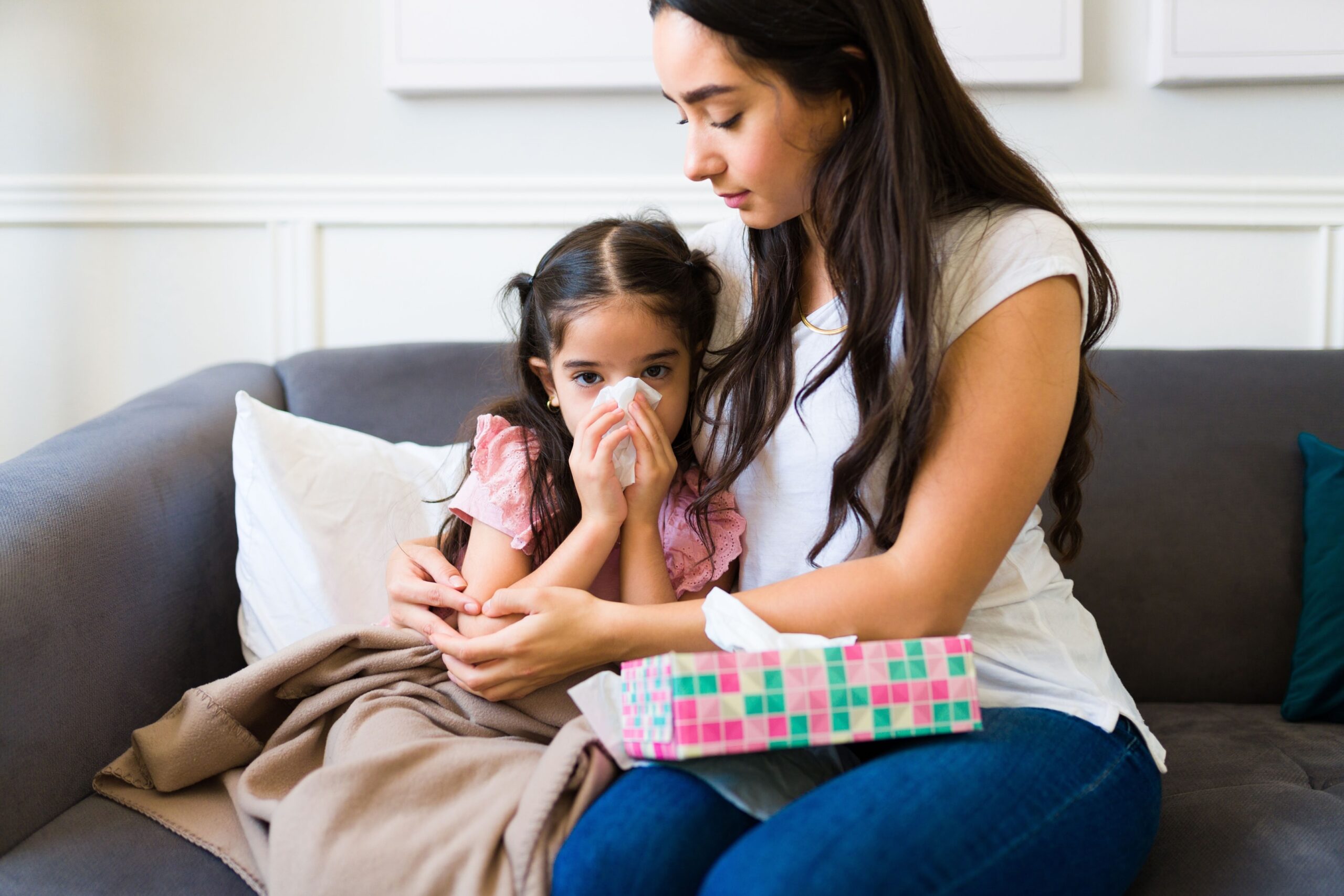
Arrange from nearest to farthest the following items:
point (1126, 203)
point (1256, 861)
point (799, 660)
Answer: point (799, 660) < point (1256, 861) < point (1126, 203)

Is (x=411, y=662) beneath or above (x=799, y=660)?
beneath

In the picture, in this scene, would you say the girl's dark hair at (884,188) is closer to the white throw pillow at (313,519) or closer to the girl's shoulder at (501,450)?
the girl's shoulder at (501,450)

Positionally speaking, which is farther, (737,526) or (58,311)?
(58,311)

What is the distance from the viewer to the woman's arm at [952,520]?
938 mm

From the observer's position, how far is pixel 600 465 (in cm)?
112

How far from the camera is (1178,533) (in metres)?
1.46

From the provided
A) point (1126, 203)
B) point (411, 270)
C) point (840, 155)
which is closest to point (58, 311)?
point (411, 270)

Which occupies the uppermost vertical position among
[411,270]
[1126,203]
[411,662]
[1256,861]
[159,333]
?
[1126,203]

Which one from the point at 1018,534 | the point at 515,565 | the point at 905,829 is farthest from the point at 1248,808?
the point at 515,565

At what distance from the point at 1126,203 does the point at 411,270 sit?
50.1 inches

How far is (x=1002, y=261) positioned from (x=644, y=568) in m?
0.51

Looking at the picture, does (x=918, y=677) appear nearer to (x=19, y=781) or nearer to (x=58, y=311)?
(x=19, y=781)

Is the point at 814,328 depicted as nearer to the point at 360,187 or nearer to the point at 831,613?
the point at 831,613

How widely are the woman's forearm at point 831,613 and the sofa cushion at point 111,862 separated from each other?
0.45m
